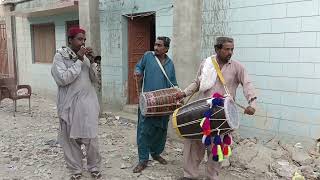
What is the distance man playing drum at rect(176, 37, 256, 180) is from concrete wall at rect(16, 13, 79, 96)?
766 cm

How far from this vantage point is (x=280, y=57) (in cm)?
539

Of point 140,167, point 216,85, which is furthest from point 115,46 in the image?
point 216,85

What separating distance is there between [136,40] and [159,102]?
4590mm

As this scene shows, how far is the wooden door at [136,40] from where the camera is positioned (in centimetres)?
872

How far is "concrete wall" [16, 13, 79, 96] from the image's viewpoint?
11.2m

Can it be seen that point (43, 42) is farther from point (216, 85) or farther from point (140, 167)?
point (216, 85)

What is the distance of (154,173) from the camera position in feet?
15.4

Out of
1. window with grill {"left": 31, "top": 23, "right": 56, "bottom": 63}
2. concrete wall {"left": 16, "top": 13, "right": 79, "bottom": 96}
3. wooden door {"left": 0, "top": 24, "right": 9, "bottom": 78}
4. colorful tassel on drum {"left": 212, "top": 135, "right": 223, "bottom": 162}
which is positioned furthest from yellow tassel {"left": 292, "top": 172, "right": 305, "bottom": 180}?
wooden door {"left": 0, "top": 24, "right": 9, "bottom": 78}

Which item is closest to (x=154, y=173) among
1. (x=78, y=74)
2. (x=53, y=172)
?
(x=53, y=172)

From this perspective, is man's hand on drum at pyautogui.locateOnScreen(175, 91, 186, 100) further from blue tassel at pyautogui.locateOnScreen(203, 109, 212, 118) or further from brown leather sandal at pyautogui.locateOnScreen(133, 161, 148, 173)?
brown leather sandal at pyautogui.locateOnScreen(133, 161, 148, 173)

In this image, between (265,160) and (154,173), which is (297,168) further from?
(154,173)

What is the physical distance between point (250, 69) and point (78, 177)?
9.91ft

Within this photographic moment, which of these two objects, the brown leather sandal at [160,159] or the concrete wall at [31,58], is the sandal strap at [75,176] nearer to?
the brown leather sandal at [160,159]

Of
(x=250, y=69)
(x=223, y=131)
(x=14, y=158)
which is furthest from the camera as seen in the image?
(x=250, y=69)
